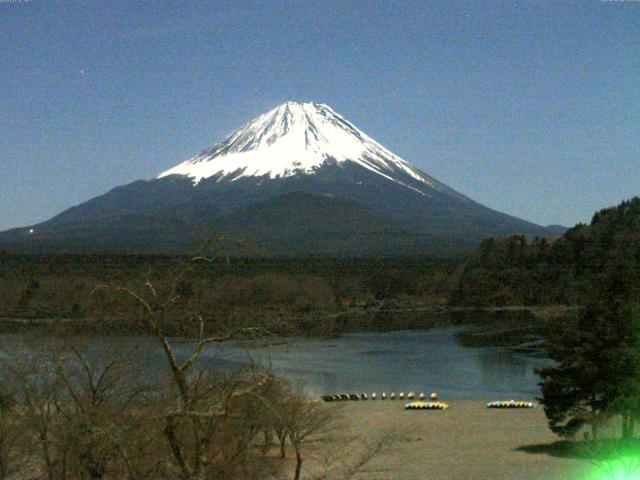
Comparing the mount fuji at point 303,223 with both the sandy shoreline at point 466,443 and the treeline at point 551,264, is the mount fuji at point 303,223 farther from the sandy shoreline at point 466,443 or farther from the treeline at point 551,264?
the sandy shoreline at point 466,443

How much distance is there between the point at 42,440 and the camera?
9344 millimetres

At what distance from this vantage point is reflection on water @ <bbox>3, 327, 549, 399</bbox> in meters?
33.4

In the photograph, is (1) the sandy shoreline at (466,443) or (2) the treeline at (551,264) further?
(2) the treeline at (551,264)

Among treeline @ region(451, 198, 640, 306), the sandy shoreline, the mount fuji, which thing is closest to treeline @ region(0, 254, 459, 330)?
treeline @ region(451, 198, 640, 306)

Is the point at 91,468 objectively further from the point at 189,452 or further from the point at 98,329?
the point at 98,329

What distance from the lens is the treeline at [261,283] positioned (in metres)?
59.5

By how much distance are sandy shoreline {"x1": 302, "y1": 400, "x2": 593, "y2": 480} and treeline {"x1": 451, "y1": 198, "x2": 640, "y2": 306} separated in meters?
50.5

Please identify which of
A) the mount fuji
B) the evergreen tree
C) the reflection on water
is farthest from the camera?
the mount fuji

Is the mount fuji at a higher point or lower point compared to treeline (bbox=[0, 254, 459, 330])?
higher

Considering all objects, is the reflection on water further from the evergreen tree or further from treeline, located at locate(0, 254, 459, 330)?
the evergreen tree

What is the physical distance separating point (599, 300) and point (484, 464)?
4.53 m

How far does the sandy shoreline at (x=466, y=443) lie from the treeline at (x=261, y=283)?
45.5 ft

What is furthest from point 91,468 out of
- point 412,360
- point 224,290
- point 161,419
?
point 224,290

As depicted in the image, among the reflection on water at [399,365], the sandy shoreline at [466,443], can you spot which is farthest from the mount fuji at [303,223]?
the sandy shoreline at [466,443]
